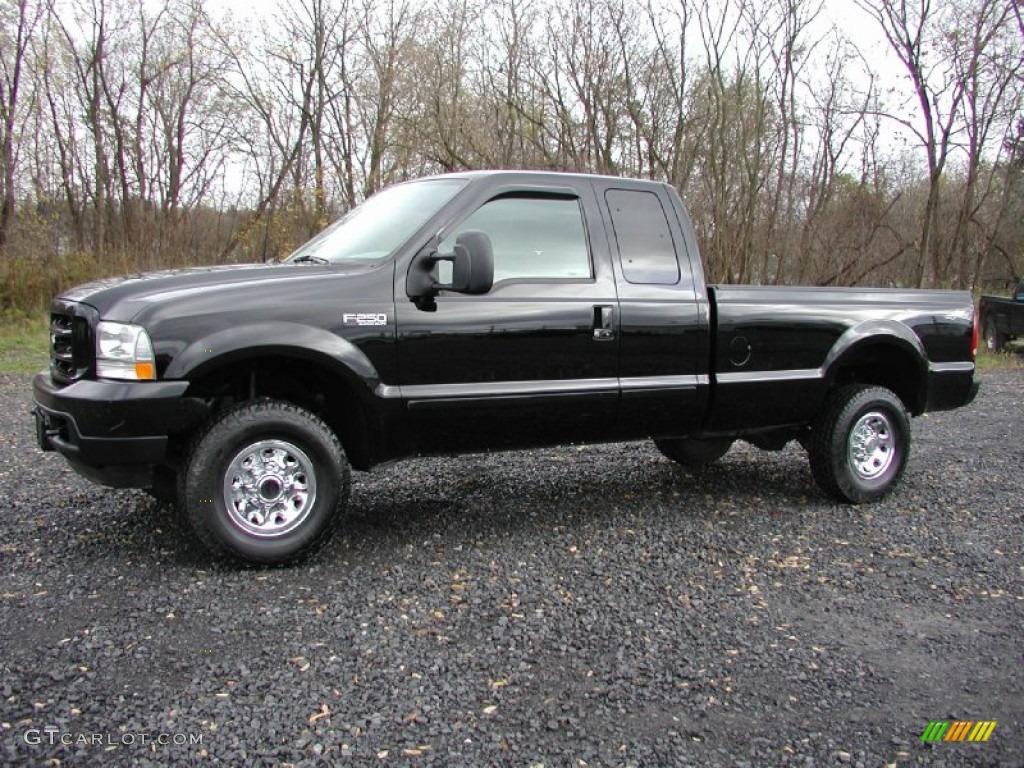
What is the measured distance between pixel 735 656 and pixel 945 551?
6.34 ft

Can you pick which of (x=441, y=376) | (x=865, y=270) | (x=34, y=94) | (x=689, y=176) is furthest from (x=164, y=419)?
(x=34, y=94)

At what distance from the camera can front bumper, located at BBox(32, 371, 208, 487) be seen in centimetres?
362

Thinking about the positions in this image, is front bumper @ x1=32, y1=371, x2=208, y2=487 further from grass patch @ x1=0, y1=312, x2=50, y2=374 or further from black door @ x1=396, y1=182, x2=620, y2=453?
grass patch @ x1=0, y1=312, x2=50, y2=374

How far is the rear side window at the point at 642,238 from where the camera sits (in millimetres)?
4758

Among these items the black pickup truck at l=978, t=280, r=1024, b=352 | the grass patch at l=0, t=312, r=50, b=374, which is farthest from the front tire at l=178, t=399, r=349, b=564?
the black pickup truck at l=978, t=280, r=1024, b=352

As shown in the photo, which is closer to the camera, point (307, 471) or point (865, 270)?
point (307, 471)

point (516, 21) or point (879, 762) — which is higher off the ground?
point (516, 21)

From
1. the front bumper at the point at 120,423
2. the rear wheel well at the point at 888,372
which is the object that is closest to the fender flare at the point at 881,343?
the rear wheel well at the point at 888,372

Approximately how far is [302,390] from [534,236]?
146 cm

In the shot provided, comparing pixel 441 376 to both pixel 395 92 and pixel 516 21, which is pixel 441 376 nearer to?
pixel 516 21

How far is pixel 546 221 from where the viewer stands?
458 centimetres

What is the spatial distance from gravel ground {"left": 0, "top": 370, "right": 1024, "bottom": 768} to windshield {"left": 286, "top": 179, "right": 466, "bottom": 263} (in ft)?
4.93

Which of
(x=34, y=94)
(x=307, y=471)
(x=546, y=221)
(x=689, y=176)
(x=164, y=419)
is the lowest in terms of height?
(x=307, y=471)

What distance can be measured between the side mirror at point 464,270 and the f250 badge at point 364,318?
0.60 ft
